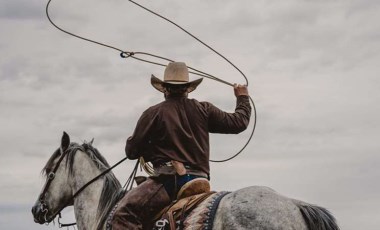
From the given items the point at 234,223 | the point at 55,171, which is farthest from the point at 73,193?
the point at 234,223

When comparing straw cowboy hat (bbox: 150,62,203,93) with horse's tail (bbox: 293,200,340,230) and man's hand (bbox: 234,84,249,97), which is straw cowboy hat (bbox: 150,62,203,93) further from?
horse's tail (bbox: 293,200,340,230)

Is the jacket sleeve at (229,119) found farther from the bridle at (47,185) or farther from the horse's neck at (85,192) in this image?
the bridle at (47,185)

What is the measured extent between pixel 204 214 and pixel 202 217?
4 centimetres

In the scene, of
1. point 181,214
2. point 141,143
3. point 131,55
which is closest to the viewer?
point 181,214

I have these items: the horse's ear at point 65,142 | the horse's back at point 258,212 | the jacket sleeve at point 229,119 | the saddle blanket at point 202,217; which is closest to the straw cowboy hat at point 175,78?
the jacket sleeve at point 229,119

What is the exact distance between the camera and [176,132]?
9.98 metres

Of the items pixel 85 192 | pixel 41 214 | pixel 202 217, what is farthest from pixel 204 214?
pixel 41 214

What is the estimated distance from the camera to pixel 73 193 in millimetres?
12188

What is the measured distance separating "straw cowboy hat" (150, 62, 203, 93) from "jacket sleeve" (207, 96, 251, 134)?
0.39 meters

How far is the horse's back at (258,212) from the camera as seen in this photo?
343 inches

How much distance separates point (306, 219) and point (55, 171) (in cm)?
491

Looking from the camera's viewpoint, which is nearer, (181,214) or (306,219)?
(306,219)

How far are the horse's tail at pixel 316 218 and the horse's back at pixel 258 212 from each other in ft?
0.21

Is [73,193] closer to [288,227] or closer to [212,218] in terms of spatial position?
[212,218]
